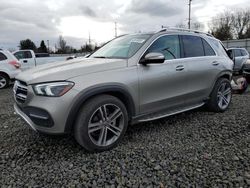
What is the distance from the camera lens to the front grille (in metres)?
3.14

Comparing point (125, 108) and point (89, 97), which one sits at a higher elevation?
point (89, 97)

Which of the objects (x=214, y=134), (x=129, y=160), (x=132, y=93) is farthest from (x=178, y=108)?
(x=129, y=160)

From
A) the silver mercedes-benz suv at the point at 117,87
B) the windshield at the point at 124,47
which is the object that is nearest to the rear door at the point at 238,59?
the silver mercedes-benz suv at the point at 117,87

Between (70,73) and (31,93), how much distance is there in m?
0.54

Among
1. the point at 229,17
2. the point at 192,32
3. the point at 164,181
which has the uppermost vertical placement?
the point at 229,17

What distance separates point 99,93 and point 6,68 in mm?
7945

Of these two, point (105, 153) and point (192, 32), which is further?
point (192, 32)

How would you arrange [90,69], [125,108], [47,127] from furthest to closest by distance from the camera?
[125,108] → [90,69] → [47,127]

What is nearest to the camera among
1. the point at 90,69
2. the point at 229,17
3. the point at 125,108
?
the point at 90,69

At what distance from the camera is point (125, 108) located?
342 centimetres

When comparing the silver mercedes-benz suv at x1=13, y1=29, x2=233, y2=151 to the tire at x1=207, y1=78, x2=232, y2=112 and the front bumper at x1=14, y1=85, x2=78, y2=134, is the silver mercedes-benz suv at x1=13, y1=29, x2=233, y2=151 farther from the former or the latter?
the tire at x1=207, y1=78, x2=232, y2=112

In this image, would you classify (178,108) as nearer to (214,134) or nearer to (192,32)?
(214,134)

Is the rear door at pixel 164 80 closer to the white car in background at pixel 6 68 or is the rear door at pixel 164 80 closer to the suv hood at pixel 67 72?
the suv hood at pixel 67 72

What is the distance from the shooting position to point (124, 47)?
13.4 feet
